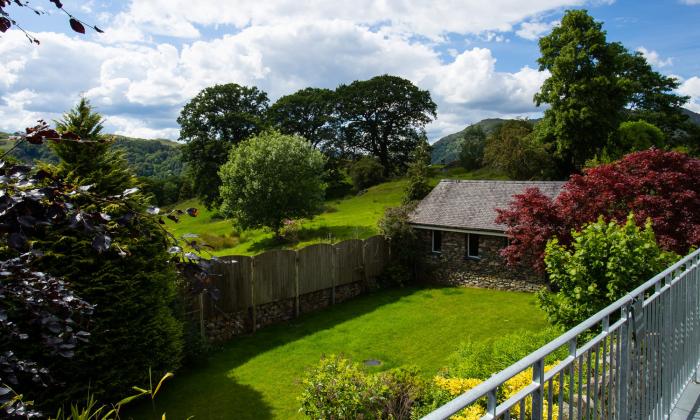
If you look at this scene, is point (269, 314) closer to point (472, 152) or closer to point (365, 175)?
point (365, 175)

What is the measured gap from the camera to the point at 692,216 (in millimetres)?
A: 12516

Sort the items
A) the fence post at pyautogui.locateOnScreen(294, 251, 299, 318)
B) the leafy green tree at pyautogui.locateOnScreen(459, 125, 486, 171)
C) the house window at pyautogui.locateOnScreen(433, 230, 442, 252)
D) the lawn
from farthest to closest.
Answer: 1. the leafy green tree at pyautogui.locateOnScreen(459, 125, 486, 171)
2. the house window at pyautogui.locateOnScreen(433, 230, 442, 252)
3. the fence post at pyautogui.locateOnScreen(294, 251, 299, 318)
4. the lawn

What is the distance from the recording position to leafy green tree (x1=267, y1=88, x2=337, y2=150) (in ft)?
177

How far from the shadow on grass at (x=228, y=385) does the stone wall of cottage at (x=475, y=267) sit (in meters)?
6.10

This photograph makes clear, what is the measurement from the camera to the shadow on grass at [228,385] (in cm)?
1006

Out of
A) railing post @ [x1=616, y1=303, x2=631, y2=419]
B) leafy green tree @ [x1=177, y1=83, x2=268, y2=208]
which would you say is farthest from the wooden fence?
leafy green tree @ [x1=177, y1=83, x2=268, y2=208]

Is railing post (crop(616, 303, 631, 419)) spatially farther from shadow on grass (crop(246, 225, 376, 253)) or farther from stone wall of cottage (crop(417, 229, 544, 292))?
shadow on grass (crop(246, 225, 376, 253))

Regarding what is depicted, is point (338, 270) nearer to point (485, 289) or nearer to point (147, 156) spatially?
point (485, 289)

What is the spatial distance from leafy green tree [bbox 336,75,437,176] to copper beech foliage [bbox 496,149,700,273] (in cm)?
4163

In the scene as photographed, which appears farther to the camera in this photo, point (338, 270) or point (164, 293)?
point (338, 270)

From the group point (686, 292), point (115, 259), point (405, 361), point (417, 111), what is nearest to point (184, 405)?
point (115, 259)

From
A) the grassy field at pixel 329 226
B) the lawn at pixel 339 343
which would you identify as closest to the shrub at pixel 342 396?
the lawn at pixel 339 343

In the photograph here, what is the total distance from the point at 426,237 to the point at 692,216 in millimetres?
10581

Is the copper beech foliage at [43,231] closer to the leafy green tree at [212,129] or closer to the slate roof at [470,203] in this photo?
the slate roof at [470,203]
